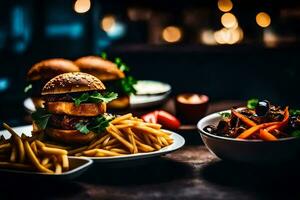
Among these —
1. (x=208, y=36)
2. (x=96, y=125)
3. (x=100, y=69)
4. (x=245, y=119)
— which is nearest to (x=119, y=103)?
(x=100, y=69)

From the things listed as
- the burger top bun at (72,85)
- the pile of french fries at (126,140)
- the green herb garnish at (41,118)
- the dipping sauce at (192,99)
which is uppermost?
the burger top bun at (72,85)

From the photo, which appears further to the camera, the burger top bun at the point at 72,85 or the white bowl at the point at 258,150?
the burger top bun at the point at 72,85

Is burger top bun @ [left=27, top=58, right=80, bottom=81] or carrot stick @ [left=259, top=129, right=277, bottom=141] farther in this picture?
burger top bun @ [left=27, top=58, right=80, bottom=81]

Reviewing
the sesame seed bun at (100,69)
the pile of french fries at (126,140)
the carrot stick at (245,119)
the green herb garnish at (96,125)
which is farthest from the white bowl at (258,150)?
the sesame seed bun at (100,69)

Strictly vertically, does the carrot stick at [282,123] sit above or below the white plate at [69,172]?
above

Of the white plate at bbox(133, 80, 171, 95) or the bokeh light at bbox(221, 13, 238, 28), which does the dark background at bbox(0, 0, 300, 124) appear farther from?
the white plate at bbox(133, 80, 171, 95)

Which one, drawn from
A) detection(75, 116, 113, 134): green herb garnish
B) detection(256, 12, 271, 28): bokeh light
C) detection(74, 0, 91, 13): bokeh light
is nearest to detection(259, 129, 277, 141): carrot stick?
detection(75, 116, 113, 134): green herb garnish

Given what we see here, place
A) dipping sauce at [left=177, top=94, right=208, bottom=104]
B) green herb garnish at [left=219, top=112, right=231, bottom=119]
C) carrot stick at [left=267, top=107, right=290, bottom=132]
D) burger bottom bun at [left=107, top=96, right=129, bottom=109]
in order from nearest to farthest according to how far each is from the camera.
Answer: carrot stick at [left=267, top=107, right=290, bottom=132] → green herb garnish at [left=219, top=112, right=231, bottom=119] → dipping sauce at [left=177, top=94, right=208, bottom=104] → burger bottom bun at [left=107, top=96, right=129, bottom=109]

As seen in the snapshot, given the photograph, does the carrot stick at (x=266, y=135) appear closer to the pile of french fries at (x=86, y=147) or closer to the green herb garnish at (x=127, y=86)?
the pile of french fries at (x=86, y=147)
